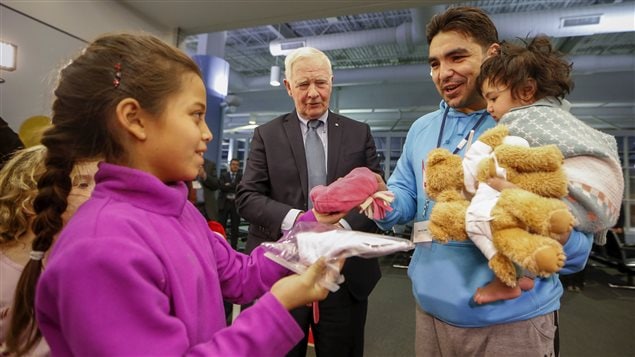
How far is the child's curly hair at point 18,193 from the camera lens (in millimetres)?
1086

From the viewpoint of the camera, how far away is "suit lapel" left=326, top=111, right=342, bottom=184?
155cm

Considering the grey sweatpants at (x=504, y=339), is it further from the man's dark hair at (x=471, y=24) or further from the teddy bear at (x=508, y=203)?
the man's dark hair at (x=471, y=24)

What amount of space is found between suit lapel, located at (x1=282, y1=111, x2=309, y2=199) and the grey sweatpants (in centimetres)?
79

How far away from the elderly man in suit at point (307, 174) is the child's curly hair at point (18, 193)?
2.50 feet

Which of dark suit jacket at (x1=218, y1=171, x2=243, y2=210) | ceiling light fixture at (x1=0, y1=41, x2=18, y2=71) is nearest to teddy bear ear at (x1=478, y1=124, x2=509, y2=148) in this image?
ceiling light fixture at (x1=0, y1=41, x2=18, y2=71)

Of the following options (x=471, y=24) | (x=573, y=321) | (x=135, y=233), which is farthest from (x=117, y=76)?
(x=573, y=321)

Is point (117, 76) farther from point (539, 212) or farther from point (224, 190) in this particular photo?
point (224, 190)

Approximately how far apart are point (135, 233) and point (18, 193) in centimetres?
79

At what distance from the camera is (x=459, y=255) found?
103 centimetres

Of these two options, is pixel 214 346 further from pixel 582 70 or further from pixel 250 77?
pixel 250 77

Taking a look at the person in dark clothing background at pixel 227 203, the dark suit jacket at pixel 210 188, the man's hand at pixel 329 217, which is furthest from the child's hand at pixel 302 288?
the person in dark clothing background at pixel 227 203

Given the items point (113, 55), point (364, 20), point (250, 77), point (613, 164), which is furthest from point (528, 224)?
point (250, 77)

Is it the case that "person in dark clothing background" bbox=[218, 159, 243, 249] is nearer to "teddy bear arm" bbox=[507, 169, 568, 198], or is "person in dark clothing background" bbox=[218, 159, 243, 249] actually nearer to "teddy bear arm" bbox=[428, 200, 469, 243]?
"teddy bear arm" bbox=[428, 200, 469, 243]

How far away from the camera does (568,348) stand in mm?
3268
